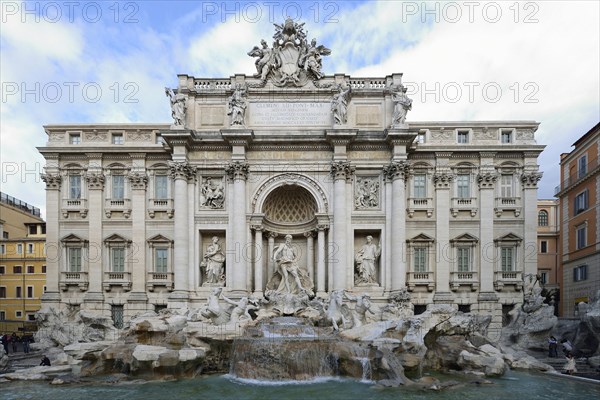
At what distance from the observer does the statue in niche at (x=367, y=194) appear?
2464 cm

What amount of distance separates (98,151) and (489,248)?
77.8 feet

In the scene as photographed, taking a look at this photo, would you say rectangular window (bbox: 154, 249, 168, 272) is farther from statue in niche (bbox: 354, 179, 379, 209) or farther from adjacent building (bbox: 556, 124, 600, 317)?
adjacent building (bbox: 556, 124, 600, 317)

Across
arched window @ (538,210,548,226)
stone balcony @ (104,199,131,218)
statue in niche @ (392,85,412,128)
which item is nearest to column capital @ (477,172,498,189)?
statue in niche @ (392,85,412,128)

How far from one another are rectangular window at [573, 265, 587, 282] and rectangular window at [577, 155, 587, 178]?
21.0 ft

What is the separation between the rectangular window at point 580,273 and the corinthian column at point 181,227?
2618 cm

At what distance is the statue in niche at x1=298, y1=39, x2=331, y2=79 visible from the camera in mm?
24625

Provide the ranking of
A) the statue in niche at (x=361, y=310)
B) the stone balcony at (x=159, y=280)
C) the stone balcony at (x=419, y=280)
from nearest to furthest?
the statue in niche at (x=361, y=310) < the stone balcony at (x=419, y=280) < the stone balcony at (x=159, y=280)

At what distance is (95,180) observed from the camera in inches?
1006

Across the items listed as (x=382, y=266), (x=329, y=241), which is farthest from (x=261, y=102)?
(x=382, y=266)

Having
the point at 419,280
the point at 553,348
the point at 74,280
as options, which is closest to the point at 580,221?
the point at 553,348

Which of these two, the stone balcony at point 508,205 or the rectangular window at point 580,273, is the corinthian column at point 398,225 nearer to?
the stone balcony at point 508,205

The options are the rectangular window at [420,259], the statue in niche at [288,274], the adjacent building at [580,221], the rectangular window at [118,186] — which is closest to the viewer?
the statue in niche at [288,274]

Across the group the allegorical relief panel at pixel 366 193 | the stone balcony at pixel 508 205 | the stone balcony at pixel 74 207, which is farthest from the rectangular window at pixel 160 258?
the stone balcony at pixel 508 205

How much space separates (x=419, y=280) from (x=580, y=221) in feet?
46.4
